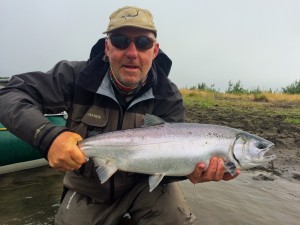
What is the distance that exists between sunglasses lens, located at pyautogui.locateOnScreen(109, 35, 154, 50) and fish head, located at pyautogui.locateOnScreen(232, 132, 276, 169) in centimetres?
132

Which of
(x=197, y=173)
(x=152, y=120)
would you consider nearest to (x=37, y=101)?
(x=152, y=120)

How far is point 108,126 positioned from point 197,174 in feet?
3.58

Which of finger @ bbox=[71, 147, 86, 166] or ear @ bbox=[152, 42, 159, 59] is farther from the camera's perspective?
ear @ bbox=[152, 42, 159, 59]

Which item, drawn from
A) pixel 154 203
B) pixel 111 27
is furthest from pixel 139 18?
pixel 154 203

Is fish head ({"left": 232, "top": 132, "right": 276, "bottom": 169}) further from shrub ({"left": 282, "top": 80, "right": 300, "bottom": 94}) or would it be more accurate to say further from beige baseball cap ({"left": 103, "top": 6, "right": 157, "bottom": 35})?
shrub ({"left": 282, "top": 80, "right": 300, "bottom": 94})

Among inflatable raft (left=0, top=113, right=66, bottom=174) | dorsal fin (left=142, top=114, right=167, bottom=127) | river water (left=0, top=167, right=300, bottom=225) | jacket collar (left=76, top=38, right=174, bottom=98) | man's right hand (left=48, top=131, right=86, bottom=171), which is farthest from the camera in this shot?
inflatable raft (left=0, top=113, right=66, bottom=174)

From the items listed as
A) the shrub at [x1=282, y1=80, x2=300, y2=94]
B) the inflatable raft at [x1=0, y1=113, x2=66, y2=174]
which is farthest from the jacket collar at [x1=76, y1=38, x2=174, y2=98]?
the shrub at [x1=282, y1=80, x2=300, y2=94]

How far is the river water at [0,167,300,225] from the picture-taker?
4.23m

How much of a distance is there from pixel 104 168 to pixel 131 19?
60.4 inches

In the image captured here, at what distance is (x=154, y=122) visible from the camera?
3.24m

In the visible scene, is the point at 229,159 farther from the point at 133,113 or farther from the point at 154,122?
the point at 133,113

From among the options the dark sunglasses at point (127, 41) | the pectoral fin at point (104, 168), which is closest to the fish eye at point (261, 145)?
the pectoral fin at point (104, 168)

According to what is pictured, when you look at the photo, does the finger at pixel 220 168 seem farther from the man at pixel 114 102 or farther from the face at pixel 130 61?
the face at pixel 130 61

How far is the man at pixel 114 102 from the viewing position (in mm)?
3500
